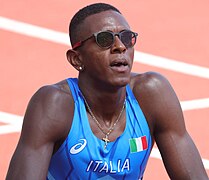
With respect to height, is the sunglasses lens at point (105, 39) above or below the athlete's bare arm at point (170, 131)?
above

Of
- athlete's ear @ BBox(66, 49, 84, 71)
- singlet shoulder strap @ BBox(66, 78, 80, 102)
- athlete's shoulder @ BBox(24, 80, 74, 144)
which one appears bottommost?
athlete's shoulder @ BBox(24, 80, 74, 144)

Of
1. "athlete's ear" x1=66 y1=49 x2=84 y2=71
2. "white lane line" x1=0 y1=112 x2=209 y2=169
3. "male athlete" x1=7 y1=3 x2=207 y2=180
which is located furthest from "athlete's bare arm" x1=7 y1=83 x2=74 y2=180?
"white lane line" x1=0 y1=112 x2=209 y2=169

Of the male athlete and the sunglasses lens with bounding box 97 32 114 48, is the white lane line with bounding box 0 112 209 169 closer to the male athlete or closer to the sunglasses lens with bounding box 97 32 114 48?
the male athlete

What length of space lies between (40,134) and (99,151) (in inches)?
16.2

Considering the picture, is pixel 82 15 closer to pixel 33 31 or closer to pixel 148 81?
pixel 148 81

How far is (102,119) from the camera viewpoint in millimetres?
4879

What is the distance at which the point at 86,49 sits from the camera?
183 inches

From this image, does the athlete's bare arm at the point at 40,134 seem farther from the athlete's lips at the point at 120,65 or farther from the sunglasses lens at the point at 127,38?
the sunglasses lens at the point at 127,38

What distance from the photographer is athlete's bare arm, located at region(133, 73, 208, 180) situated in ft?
15.8

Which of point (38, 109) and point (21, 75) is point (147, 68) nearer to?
point (21, 75)

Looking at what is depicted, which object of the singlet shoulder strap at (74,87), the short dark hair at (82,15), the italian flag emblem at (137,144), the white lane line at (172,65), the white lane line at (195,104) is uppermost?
the short dark hair at (82,15)

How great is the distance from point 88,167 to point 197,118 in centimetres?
318

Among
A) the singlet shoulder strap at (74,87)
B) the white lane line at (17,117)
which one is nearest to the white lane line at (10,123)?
the white lane line at (17,117)

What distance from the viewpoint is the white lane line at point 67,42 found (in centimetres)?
864
